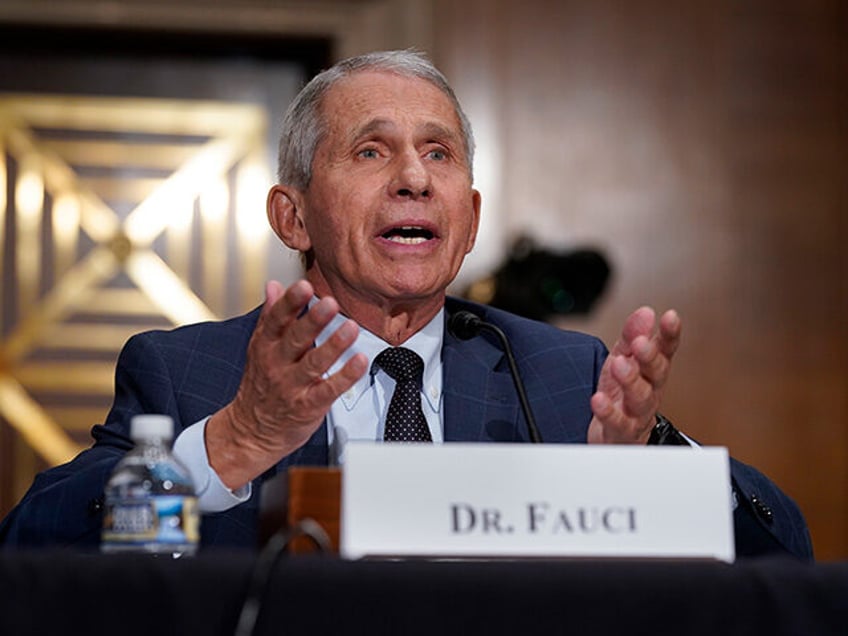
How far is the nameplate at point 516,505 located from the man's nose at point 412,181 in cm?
107

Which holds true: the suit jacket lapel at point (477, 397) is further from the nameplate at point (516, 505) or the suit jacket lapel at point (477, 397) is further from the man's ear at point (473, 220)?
the nameplate at point (516, 505)

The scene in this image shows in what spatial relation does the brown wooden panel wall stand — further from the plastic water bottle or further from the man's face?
the plastic water bottle

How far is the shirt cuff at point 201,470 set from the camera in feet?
5.63

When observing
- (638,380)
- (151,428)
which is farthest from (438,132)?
(151,428)

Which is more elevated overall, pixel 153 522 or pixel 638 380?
pixel 638 380

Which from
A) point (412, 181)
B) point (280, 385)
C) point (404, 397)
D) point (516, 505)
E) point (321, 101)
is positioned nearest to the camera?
point (516, 505)

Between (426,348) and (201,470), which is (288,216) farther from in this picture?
(201,470)

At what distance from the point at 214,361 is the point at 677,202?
235 centimetres

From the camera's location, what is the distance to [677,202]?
429 centimetres

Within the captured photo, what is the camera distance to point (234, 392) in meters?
2.22

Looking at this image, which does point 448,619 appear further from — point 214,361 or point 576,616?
point 214,361

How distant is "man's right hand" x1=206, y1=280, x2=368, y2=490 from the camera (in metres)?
1.53

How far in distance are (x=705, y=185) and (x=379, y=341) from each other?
222cm

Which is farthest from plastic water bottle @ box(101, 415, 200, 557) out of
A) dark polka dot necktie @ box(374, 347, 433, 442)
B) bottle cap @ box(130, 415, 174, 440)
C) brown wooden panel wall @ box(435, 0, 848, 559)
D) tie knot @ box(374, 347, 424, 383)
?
brown wooden panel wall @ box(435, 0, 848, 559)
